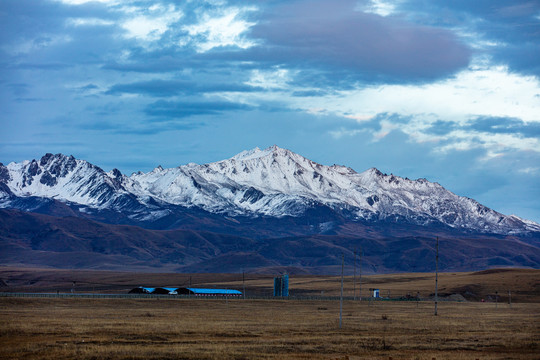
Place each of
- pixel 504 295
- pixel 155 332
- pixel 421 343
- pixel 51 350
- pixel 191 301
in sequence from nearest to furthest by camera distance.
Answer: pixel 51 350 → pixel 421 343 → pixel 155 332 → pixel 191 301 → pixel 504 295

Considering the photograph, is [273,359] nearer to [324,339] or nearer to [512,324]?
[324,339]

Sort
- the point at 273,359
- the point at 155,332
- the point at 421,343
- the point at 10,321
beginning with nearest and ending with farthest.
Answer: the point at 273,359, the point at 421,343, the point at 155,332, the point at 10,321

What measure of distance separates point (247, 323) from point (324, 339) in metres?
20.4

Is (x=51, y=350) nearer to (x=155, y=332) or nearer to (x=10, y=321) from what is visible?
(x=155, y=332)

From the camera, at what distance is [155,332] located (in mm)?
64750

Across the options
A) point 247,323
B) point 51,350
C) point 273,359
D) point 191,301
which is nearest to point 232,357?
point 273,359

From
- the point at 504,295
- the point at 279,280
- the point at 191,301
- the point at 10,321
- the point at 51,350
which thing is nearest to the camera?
the point at 51,350

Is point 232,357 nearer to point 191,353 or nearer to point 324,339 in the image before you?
point 191,353

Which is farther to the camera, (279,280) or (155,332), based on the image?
(279,280)

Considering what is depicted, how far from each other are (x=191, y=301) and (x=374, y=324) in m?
63.9

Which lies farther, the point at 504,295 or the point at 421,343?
the point at 504,295

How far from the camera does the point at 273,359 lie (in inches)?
1834

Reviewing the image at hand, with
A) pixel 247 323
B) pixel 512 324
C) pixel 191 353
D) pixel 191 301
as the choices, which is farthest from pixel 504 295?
pixel 191 353

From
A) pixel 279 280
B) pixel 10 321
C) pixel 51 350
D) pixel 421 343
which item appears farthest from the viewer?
pixel 279 280
